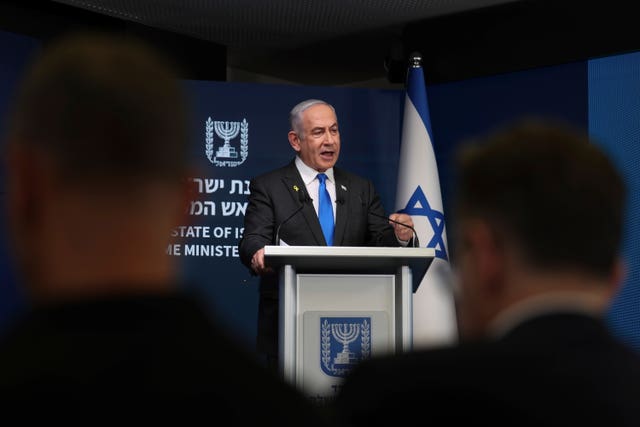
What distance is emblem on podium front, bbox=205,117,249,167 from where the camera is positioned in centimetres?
680

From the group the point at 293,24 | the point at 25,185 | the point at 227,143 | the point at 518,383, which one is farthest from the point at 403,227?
the point at 293,24

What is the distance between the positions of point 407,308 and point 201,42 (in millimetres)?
4896

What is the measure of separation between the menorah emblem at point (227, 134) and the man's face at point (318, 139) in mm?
2281

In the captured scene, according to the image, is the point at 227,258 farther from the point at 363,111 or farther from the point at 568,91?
the point at 568,91

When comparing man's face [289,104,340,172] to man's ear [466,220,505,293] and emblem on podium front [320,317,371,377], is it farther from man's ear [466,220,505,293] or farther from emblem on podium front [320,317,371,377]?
man's ear [466,220,505,293]

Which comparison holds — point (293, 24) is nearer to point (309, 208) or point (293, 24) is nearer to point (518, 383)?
point (309, 208)

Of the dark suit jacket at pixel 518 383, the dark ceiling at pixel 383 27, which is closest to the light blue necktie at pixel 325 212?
the dark ceiling at pixel 383 27

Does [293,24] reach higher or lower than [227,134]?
higher

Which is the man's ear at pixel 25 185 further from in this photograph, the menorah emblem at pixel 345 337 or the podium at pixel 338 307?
the menorah emblem at pixel 345 337

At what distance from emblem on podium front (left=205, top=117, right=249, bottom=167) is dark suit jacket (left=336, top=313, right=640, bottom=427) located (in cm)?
582

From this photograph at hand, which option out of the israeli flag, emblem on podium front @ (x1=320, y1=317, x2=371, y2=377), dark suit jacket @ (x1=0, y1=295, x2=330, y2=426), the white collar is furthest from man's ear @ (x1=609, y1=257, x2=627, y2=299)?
the israeli flag

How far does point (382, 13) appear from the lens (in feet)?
23.7

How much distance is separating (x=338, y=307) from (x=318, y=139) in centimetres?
111

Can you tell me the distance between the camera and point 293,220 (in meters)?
4.27
